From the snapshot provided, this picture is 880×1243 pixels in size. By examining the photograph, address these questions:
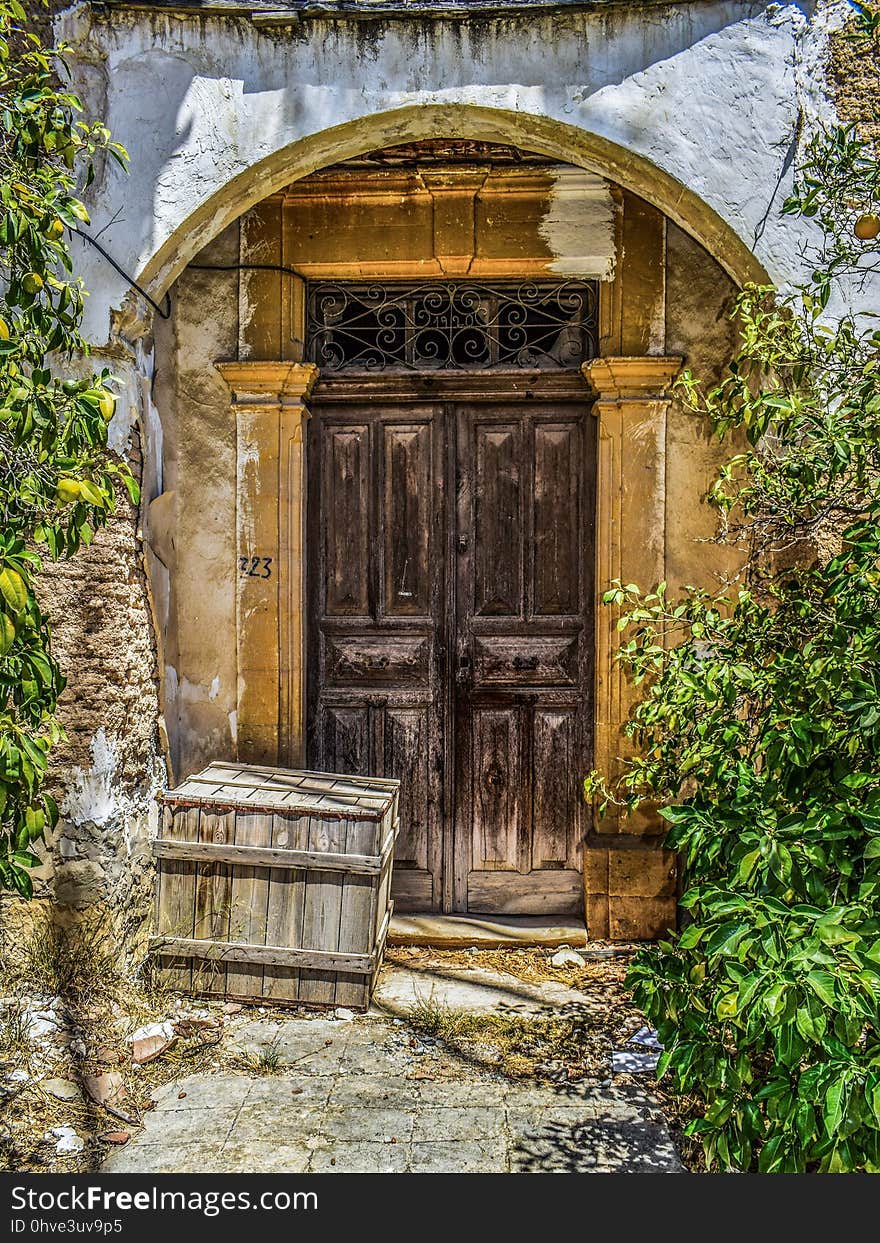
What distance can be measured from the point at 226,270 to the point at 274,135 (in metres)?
1.09

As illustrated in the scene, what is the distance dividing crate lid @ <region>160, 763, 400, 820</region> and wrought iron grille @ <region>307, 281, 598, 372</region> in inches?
82.1

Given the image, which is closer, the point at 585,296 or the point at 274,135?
the point at 274,135

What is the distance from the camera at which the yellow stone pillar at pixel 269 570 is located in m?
4.71

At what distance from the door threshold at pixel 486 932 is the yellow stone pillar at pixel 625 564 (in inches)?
6.1

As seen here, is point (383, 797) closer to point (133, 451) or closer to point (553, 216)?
point (133, 451)

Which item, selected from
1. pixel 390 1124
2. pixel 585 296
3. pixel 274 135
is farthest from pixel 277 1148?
pixel 585 296

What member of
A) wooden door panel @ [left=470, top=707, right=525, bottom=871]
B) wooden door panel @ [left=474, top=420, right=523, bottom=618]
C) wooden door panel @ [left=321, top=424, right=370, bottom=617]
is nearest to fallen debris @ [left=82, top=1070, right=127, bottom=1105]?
wooden door panel @ [left=470, top=707, right=525, bottom=871]

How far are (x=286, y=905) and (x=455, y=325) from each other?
2.93m

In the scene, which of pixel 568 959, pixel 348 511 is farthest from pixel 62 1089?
pixel 348 511

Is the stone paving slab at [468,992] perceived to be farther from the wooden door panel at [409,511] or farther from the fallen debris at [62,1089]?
the wooden door panel at [409,511]

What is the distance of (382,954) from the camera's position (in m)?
4.29

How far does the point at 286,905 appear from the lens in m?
3.85

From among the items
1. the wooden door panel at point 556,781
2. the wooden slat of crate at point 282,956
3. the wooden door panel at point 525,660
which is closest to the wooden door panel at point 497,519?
the wooden door panel at point 525,660

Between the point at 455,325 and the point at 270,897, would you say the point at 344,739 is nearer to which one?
the point at 270,897
